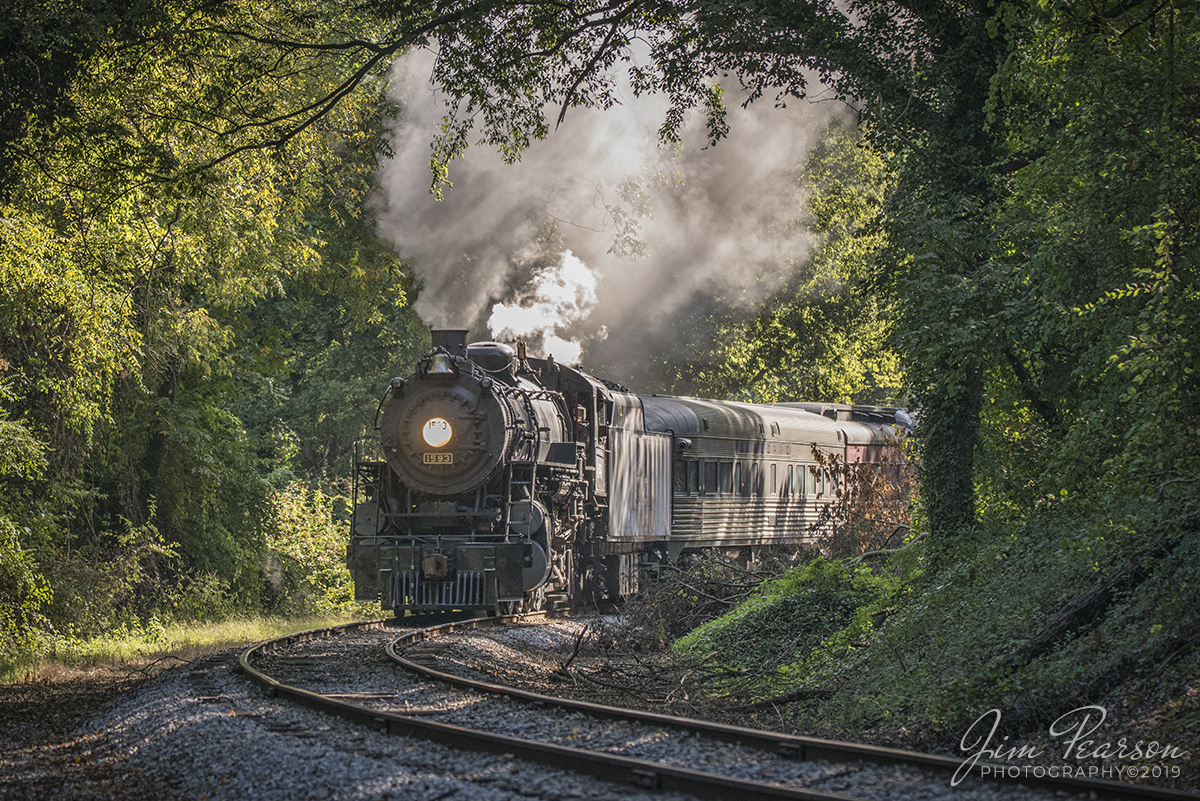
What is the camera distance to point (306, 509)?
20750mm

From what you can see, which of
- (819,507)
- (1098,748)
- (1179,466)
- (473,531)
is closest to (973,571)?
(1179,466)

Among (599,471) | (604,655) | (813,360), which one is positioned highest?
(813,360)

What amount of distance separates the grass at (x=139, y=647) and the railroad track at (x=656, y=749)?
101 inches

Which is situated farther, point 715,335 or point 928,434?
point 715,335

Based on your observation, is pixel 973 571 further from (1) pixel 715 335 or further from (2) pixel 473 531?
(1) pixel 715 335

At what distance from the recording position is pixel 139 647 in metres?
13.4

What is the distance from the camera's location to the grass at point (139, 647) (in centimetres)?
1080

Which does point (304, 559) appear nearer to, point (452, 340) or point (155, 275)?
point (155, 275)

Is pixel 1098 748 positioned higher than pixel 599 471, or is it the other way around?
pixel 599 471

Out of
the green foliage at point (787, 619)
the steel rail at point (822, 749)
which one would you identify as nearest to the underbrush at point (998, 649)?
the green foliage at point (787, 619)

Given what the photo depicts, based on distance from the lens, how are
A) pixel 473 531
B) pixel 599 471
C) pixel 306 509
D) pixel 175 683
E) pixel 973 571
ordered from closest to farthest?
1. pixel 175 683
2. pixel 973 571
3. pixel 473 531
4. pixel 599 471
5. pixel 306 509

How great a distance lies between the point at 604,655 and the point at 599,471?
437cm

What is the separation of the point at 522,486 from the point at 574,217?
935 centimetres

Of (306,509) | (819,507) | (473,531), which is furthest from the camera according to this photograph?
(819,507)
